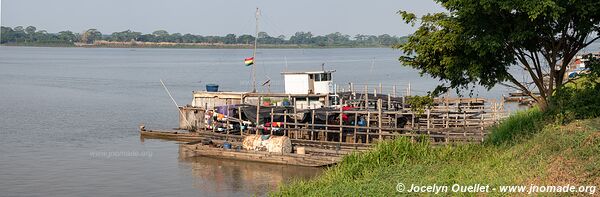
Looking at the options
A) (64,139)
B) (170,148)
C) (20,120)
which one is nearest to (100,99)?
(20,120)

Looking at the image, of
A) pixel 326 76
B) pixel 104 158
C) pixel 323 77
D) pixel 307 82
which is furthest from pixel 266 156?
pixel 326 76

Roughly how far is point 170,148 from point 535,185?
95.8 ft

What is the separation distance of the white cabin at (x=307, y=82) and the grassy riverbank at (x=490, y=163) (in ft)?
68.2

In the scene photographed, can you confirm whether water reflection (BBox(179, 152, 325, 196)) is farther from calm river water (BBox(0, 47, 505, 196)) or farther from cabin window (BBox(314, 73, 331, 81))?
cabin window (BBox(314, 73, 331, 81))

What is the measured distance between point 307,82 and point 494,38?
79.9 ft

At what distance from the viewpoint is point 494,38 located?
2128 cm

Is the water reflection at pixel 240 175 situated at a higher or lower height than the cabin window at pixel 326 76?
lower

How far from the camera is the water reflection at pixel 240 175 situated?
1238 inches

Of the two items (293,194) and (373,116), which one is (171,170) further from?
(293,194)

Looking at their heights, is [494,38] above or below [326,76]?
above

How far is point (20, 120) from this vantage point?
5700cm

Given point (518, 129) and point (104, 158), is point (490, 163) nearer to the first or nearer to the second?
point (518, 129)

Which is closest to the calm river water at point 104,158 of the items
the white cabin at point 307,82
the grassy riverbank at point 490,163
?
the white cabin at point 307,82

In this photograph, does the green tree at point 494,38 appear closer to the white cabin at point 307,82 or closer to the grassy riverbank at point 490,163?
the grassy riverbank at point 490,163
